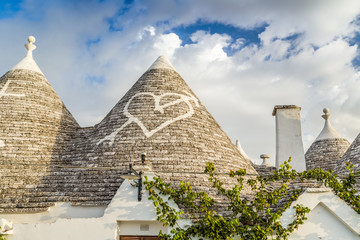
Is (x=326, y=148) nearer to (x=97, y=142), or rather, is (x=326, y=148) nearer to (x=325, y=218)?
(x=325, y=218)

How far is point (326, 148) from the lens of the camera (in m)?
16.5

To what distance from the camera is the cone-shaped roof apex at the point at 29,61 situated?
38.8 ft

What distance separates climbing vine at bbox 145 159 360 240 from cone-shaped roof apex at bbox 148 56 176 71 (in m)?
4.91

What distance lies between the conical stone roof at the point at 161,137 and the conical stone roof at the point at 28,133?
659 millimetres

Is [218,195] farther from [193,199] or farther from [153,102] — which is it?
[153,102]

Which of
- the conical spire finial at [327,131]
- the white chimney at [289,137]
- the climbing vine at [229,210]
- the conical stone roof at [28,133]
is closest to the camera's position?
the climbing vine at [229,210]

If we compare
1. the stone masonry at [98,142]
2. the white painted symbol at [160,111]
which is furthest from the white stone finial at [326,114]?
the white painted symbol at [160,111]

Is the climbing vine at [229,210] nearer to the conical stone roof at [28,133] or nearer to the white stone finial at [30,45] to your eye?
the conical stone roof at [28,133]

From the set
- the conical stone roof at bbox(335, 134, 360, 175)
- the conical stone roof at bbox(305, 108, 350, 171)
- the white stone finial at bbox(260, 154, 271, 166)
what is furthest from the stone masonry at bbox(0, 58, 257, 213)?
the white stone finial at bbox(260, 154, 271, 166)

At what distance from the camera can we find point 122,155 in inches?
349

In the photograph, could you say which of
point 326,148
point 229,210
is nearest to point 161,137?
point 229,210

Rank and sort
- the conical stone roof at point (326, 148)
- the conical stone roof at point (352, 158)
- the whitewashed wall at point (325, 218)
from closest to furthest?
the whitewashed wall at point (325, 218) < the conical stone roof at point (352, 158) < the conical stone roof at point (326, 148)

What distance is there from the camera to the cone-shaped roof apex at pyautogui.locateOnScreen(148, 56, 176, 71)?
38.8 feet

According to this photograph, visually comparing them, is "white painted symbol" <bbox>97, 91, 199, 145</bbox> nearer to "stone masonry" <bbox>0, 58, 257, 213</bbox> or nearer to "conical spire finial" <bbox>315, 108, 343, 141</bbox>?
"stone masonry" <bbox>0, 58, 257, 213</bbox>
